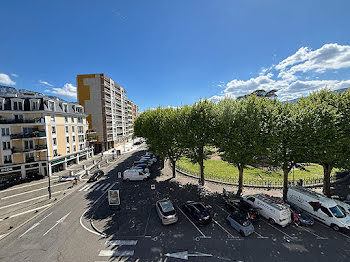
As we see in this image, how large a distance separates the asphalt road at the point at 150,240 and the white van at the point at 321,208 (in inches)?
31.8

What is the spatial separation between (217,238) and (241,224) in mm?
→ 2411

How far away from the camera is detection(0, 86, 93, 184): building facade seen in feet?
90.0

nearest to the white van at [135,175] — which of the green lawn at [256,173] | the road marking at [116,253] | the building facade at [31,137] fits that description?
the green lawn at [256,173]

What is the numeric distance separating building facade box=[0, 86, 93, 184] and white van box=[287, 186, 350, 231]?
3578 cm

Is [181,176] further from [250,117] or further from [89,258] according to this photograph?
[89,258]

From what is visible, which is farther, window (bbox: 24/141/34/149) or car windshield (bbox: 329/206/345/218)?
window (bbox: 24/141/34/149)

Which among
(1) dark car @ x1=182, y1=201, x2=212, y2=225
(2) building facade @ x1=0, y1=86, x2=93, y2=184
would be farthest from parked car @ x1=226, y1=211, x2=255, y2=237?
(2) building facade @ x1=0, y1=86, x2=93, y2=184

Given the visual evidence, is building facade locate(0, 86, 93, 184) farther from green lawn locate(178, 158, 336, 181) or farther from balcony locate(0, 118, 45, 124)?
green lawn locate(178, 158, 336, 181)

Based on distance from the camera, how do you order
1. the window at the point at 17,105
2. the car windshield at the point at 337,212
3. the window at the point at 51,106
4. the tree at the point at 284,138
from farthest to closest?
the window at the point at 51,106
the window at the point at 17,105
the tree at the point at 284,138
the car windshield at the point at 337,212

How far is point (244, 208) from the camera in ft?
51.5

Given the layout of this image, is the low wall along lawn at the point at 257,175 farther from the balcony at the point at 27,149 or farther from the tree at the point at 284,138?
the balcony at the point at 27,149

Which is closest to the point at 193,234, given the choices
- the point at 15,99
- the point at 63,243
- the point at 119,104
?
the point at 63,243

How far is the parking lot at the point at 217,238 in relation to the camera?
36.1ft

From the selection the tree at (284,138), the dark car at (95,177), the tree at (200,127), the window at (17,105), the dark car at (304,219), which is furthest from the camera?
the window at (17,105)
